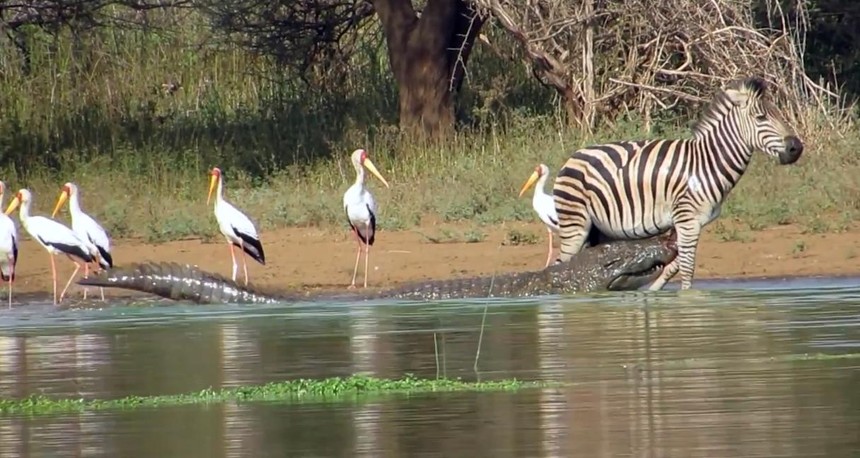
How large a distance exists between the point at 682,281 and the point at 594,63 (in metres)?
5.59

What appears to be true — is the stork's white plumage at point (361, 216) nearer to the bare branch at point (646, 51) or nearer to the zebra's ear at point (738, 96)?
the zebra's ear at point (738, 96)

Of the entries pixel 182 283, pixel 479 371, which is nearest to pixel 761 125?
pixel 182 283

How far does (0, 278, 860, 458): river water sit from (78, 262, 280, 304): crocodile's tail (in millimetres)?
176

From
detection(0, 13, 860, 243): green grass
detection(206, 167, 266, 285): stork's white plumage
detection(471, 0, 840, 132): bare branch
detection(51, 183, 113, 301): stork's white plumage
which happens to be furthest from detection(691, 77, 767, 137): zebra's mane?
detection(51, 183, 113, 301): stork's white plumage

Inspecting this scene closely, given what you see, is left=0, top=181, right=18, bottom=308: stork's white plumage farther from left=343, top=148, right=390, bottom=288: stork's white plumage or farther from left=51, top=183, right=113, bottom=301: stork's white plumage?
left=343, top=148, right=390, bottom=288: stork's white plumage

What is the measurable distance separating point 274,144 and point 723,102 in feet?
23.1

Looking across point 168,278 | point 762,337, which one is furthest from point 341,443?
point 168,278

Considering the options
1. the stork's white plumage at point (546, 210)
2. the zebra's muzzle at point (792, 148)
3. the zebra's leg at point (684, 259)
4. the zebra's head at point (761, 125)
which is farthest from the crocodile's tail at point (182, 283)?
the zebra's muzzle at point (792, 148)

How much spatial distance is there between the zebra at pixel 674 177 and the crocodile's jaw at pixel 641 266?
64mm

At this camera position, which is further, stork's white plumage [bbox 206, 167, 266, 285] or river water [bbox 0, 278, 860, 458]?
stork's white plumage [bbox 206, 167, 266, 285]

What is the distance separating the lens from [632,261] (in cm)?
1245

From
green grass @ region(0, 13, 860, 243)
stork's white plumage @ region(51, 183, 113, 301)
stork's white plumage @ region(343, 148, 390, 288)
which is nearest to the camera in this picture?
stork's white plumage @ region(51, 183, 113, 301)

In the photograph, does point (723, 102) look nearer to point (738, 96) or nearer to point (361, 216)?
point (738, 96)

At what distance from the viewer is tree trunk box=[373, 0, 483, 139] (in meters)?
18.3
